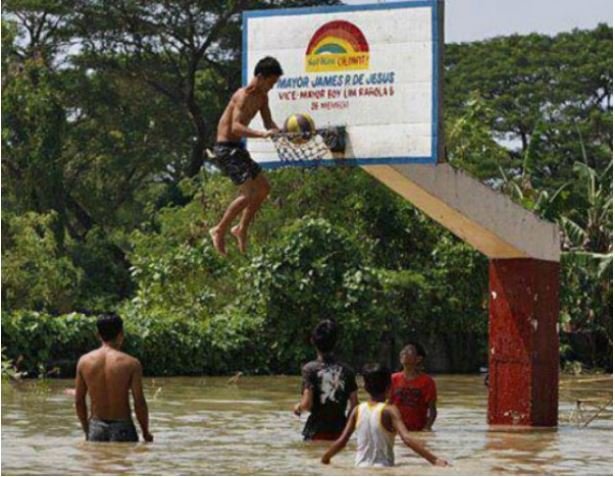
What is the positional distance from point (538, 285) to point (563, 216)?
2116 centimetres

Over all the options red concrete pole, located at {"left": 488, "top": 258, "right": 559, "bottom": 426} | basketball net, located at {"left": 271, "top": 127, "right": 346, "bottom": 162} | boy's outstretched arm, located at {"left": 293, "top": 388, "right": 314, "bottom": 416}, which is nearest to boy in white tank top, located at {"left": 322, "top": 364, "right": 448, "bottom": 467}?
boy's outstretched arm, located at {"left": 293, "top": 388, "right": 314, "bottom": 416}

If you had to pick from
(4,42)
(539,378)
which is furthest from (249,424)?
(4,42)

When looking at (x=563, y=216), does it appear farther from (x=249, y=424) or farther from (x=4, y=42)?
(x=249, y=424)

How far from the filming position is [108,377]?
14219mm

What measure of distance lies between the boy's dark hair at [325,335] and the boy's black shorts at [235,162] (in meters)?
1.52

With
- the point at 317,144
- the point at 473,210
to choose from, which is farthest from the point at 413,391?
the point at 317,144

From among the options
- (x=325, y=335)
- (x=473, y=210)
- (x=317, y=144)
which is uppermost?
(x=317, y=144)

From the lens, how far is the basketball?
16859 mm

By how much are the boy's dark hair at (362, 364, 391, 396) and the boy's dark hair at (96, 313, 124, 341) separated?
2.40 metres

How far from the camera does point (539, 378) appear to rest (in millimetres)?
18453

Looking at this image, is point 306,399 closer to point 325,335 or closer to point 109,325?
point 325,335

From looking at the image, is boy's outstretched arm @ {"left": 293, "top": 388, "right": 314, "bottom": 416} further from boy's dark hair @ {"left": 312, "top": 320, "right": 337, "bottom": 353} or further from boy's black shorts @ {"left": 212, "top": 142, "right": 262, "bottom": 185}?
boy's black shorts @ {"left": 212, "top": 142, "right": 262, "bottom": 185}

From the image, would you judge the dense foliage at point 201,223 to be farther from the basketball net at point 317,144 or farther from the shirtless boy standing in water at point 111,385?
the shirtless boy standing in water at point 111,385

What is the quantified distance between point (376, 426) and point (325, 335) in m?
1.91
